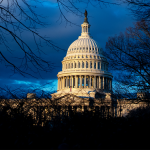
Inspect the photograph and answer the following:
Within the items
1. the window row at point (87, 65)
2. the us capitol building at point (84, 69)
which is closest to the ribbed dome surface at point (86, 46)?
the us capitol building at point (84, 69)

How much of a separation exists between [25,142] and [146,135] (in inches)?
203

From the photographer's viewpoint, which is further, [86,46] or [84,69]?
[86,46]

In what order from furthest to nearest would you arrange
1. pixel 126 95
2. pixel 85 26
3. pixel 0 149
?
pixel 85 26 < pixel 126 95 < pixel 0 149

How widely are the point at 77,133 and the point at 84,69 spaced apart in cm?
8294

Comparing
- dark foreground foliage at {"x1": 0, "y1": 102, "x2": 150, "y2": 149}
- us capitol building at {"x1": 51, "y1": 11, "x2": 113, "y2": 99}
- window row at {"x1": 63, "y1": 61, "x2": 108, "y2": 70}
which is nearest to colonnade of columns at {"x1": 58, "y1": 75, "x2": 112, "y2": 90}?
us capitol building at {"x1": 51, "y1": 11, "x2": 113, "y2": 99}

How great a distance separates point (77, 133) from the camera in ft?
35.9

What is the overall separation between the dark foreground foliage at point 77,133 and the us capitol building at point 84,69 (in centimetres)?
7572

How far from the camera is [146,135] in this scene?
10.6 m

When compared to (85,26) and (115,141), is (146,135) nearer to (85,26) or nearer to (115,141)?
(115,141)

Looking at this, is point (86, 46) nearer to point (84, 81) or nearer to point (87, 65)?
point (87, 65)

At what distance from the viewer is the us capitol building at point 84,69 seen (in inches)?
3637

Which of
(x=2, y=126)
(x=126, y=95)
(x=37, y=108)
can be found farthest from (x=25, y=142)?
(x=126, y=95)

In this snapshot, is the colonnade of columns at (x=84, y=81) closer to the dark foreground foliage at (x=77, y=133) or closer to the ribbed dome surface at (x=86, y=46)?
the ribbed dome surface at (x=86, y=46)

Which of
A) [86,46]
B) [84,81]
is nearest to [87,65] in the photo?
[84,81]
